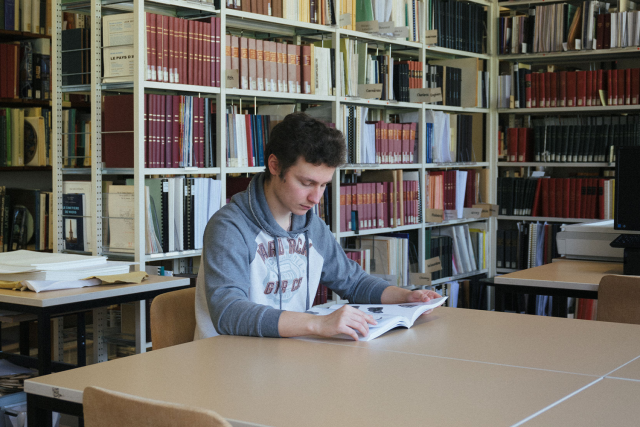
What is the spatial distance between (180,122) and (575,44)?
9.24 ft

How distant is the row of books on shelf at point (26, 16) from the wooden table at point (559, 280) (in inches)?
130

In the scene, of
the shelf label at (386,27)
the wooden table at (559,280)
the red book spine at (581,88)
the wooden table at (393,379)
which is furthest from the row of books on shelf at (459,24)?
the wooden table at (393,379)

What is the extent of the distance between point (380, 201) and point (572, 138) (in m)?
1.47

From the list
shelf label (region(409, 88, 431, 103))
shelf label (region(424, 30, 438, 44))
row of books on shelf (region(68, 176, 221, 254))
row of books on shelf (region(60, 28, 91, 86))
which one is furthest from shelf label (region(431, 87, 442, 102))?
row of books on shelf (region(60, 28, 91, 86))

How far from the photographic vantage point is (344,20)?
13.0 ft

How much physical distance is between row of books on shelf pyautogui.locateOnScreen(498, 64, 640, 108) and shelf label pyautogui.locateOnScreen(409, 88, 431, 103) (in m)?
0.89

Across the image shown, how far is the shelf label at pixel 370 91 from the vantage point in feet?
13.4

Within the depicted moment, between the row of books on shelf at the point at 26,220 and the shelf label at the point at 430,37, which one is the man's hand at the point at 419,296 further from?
the row of books on shelf at the point at 26,220

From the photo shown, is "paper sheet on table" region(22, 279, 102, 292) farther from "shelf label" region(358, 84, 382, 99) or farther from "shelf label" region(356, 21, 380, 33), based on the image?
"shelf label" region(356, 21, 380, 33)

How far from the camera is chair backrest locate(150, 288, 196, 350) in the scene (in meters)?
1.96

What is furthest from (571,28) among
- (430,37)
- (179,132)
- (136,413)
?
(136,413)

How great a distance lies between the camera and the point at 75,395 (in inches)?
51.8

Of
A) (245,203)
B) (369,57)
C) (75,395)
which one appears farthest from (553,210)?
(75,395)

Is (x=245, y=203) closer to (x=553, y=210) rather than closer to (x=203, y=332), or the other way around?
(x=203, y=332)
